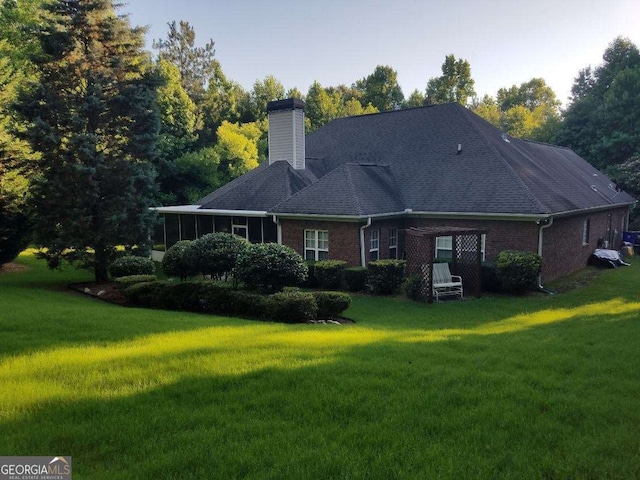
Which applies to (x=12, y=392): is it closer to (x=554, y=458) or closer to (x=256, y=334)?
(x=256, y=334)

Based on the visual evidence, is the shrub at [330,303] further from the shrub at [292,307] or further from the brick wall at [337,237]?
the brick wall at [337,237]

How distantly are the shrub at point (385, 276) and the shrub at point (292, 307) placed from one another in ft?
15.4

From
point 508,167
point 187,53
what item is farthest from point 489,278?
point 187,53

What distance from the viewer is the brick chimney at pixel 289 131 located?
22453 millimetres

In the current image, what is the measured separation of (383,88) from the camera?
5834 centimetres

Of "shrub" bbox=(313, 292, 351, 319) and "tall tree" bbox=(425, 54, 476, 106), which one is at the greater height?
"tall tree" bbox=(425, 54, 476, 106)

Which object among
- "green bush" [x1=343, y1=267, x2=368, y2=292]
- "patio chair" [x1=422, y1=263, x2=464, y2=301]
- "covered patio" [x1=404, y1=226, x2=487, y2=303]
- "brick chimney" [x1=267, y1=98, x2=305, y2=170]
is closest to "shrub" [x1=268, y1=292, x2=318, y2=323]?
"green bush" [x1=343, y1=267, x2=368, y2=292]

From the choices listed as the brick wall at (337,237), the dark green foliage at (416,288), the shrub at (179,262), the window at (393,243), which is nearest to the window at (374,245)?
the brick wall at (337,237)

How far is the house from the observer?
1712 centimetres

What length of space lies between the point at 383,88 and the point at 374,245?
1768 inches

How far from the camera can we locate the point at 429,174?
20141 millimetres

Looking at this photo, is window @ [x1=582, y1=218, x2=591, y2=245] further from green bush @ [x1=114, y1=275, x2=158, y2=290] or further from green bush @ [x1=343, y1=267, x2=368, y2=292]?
green bush @ [x1=114, y1=275, x2=158, y2=290]

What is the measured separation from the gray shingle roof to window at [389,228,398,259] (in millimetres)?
932

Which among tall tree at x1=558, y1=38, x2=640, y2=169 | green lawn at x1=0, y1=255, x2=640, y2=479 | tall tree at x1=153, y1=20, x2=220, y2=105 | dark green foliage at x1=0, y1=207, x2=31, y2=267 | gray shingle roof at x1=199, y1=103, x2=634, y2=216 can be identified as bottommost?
green lawn at x1=0, y1=255, x2=640, y2=479
